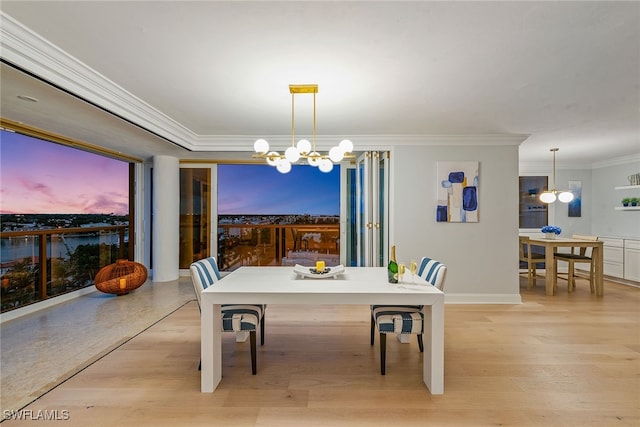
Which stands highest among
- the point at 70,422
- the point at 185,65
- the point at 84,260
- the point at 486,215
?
the point at 185,65

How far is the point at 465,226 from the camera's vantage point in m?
4.51

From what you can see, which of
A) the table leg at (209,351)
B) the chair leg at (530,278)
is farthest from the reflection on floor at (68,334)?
the chair leg at (530,278)

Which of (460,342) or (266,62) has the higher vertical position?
(266,62)

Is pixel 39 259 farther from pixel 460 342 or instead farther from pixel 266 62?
pixel 460 342

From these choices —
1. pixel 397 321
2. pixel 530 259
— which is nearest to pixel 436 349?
pixel 397 321

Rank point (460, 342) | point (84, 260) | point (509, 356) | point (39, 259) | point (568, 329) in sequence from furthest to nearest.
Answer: point (84, 260)
point (39, 259)
point (568, 329)
point (460, 342)
point (509, 356)

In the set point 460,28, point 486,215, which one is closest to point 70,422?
point 460,28

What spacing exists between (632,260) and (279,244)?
6.38 m

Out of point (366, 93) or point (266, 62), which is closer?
point (266, 62)

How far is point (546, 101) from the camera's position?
10.2 ft

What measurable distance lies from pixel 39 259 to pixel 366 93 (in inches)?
176

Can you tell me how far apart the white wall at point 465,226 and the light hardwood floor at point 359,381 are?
965mm

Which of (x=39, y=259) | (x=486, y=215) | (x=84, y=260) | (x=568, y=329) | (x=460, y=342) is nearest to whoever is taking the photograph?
(x=460, y=342)

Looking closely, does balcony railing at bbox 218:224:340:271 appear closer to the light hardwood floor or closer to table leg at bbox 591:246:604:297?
the light hardwood floor
